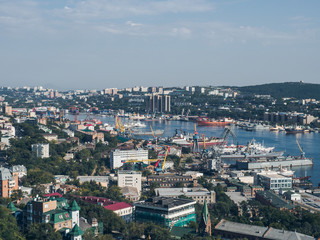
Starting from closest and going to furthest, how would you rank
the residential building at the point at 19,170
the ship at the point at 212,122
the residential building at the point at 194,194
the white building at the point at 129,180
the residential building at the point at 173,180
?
the residential building at the point at 194,194, the residential building at the point at 19,170, the white building at the point at 129,180, the residential building at the point at 173,180, the ship at the point at 212,122

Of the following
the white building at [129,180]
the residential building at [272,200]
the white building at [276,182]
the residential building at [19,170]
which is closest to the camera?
the residential building at [272,200]

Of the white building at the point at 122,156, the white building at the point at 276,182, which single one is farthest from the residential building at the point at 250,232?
the white building at the point at 122,156

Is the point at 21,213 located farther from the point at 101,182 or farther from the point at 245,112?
the point at 245,112

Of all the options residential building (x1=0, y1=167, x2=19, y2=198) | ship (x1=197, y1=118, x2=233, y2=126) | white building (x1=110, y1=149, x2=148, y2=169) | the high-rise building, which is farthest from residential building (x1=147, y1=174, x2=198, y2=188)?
the high-rise building

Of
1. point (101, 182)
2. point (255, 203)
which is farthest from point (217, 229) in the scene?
point (101, 182)

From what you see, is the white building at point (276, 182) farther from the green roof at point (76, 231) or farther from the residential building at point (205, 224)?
the green roof at point (76, 231)
